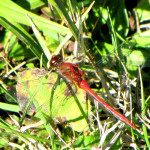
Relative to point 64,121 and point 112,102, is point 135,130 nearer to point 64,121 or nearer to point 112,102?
point 112,102

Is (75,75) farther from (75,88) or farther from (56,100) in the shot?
(56,100)

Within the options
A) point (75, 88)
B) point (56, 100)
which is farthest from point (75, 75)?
point (56, 100)

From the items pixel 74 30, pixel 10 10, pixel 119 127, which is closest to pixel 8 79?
pixel 10 10

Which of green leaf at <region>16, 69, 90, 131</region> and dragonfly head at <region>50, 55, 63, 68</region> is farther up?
dragonfly head at <region>50, 55, 63, 68</region>

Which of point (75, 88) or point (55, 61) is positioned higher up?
point (55, 61)
